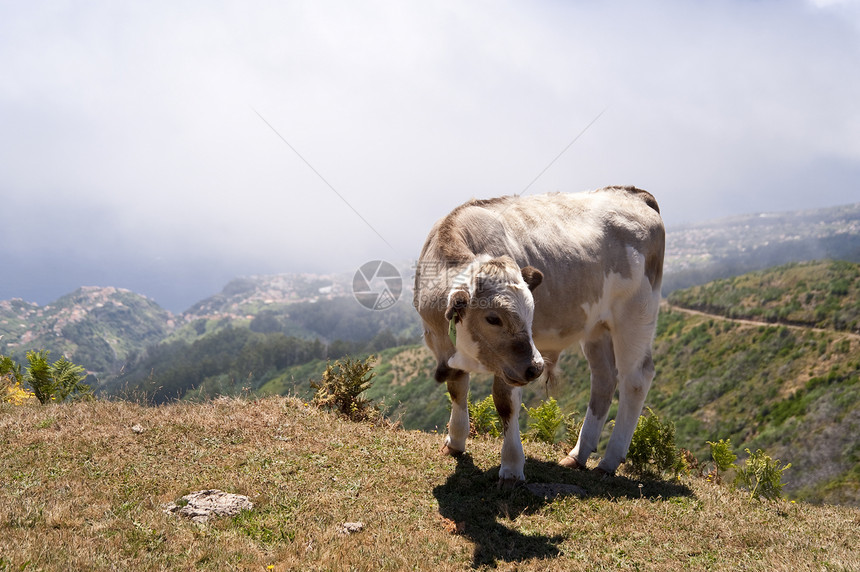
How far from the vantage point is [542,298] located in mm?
8297

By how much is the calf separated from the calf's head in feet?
0.04

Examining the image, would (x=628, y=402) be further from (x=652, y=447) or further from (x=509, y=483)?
(x=509, y=483)

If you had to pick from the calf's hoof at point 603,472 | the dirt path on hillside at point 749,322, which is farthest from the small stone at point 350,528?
the dirt path on hillside at point 749,322

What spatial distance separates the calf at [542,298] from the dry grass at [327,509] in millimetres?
1169

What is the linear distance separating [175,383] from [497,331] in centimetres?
15728

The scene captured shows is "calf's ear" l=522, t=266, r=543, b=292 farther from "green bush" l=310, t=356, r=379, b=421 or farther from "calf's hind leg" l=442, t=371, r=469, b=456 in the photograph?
"green bush" l=310, t=356, r=379, b=421

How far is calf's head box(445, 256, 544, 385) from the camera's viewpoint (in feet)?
→ 20.5

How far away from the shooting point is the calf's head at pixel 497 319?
20.5 ft

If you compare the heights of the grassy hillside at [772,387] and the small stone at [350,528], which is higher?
the small stone at [350,528]

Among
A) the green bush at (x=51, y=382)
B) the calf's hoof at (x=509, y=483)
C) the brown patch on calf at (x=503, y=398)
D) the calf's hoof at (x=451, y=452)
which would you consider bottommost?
the calf's hoof at (x=451, y=452)

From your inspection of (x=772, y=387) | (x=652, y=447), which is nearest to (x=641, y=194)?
(x=652, y=447)

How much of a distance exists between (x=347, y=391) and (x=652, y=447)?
250 inches

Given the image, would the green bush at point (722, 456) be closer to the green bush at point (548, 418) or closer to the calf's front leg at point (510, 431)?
the green bush at point (548, 418)

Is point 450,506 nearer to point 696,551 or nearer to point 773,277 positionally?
point 696,551
